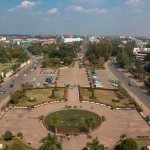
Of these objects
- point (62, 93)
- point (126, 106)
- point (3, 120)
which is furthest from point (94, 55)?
point (3, 120)

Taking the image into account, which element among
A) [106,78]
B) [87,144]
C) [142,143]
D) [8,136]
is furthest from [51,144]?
[106,78]

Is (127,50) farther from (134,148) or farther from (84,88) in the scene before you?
(134,148)

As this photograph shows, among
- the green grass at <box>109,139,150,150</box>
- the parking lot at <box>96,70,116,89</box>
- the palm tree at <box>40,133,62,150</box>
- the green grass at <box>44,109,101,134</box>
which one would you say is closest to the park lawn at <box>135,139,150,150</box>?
the green grass at <box>109,139,150,150</box>

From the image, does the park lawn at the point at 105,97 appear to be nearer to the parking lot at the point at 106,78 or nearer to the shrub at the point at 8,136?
the parking lot at the point at 106,78

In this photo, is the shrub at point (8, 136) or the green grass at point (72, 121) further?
the green grass at point (72, 121)

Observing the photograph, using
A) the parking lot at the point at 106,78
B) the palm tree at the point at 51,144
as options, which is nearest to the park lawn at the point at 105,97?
the parking lot at the point at 106,78

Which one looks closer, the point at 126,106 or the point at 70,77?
the point at 126,106

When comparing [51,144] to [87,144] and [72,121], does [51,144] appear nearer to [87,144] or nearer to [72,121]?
[87,144]
